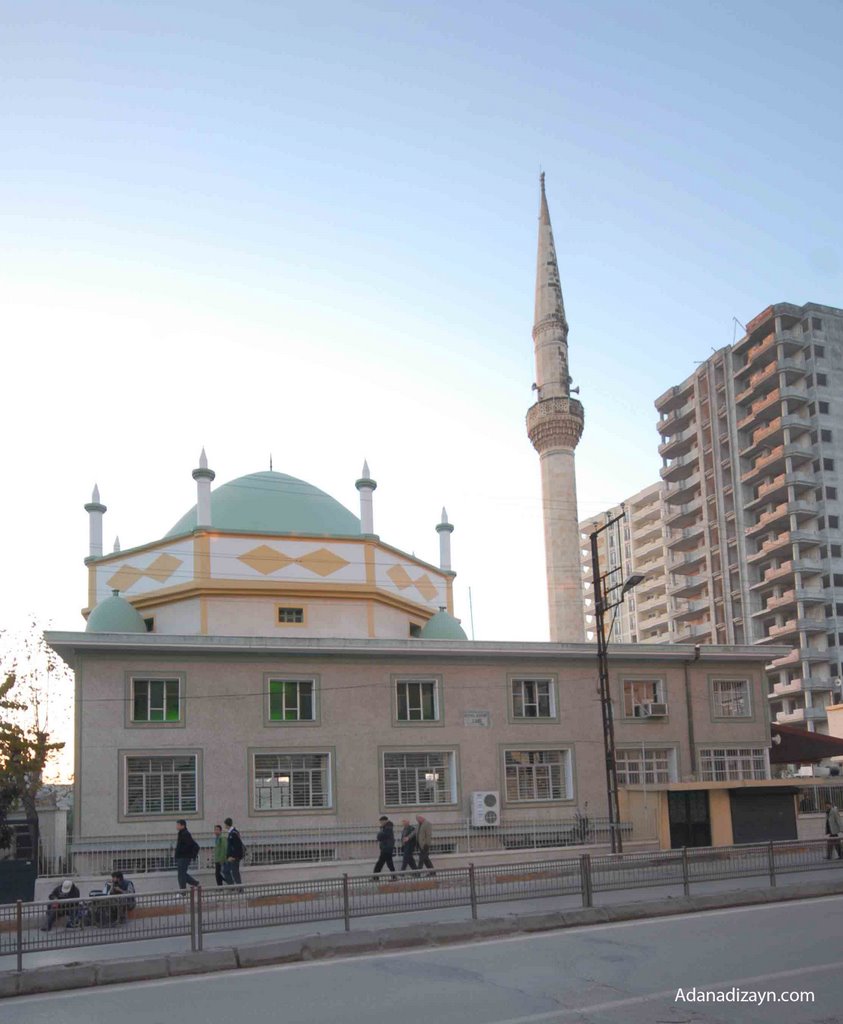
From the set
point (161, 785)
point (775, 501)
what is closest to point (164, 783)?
point (161, 785)

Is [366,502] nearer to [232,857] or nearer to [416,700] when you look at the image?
[416,700]

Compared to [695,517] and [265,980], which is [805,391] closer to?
[695,517]

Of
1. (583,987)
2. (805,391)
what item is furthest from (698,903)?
(805,391)

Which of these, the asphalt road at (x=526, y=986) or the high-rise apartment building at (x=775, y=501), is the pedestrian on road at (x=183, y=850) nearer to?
the asphalt road at (x=526, y=986)

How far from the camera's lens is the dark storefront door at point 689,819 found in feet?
90.6

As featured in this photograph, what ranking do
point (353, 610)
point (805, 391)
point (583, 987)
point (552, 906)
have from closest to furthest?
1. point (583, 987)
2. point (552, 906)
3. point (353, 610)
4. point (805, 391)

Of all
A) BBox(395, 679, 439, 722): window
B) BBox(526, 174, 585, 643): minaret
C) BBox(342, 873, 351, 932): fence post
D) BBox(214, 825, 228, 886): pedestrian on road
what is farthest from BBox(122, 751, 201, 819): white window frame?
BBox(526, 174, 585, 643): minaret

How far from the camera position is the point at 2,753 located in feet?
83.7

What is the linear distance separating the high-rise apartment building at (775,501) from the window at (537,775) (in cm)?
3876

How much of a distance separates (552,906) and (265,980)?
5267mm

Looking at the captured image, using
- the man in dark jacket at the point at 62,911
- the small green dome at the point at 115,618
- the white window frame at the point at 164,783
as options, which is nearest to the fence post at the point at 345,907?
the man in dark jacket at the point at 62,911

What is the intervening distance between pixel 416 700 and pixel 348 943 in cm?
1638

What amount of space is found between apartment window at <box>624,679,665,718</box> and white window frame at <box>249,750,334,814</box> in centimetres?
869

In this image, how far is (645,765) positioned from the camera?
103 ft
